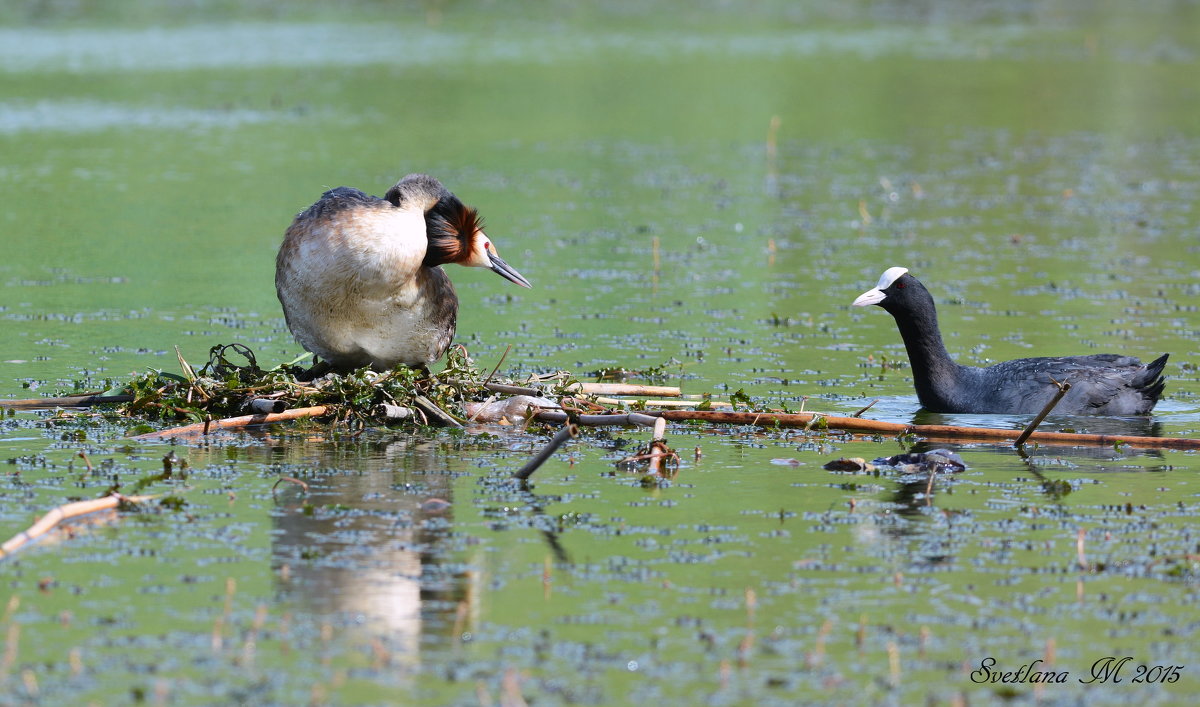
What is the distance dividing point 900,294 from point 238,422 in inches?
183

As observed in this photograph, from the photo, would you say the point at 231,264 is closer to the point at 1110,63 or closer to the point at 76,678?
the point at 76,678

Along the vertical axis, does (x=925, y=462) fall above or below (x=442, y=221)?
below

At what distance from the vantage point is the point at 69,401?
36.0 feet

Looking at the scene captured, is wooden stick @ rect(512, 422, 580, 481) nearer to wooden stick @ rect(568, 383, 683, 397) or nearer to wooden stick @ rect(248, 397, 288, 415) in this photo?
wooden stick @ rect(248, 397, 288, 415)

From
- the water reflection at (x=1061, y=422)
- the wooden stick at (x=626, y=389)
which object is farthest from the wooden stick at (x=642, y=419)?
the water reflection at (x=1061, y=422)

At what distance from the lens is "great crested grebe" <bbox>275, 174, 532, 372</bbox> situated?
10.4 metres

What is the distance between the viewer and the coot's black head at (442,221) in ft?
34.9

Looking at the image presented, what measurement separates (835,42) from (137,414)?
3393cm

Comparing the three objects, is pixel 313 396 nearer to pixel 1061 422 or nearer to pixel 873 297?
pixel 873 297

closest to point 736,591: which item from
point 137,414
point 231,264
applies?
point 137,414

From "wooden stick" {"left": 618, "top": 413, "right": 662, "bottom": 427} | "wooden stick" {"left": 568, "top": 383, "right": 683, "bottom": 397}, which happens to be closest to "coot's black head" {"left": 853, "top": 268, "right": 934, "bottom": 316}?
"wooden stick" {"left": 568, "top": 383, "right": 683, "bottom": 397}

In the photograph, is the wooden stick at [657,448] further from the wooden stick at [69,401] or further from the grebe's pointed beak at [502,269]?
the wooden stick at [69,401]

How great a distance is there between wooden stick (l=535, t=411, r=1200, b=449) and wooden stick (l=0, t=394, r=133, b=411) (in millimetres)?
2735

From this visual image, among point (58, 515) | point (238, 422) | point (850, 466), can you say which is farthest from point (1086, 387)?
point (58, 515)
